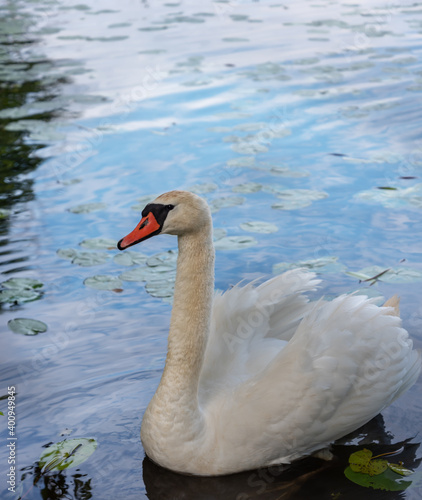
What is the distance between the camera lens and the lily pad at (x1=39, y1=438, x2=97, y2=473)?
3695 mm

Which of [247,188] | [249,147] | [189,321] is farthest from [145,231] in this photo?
[249,147]

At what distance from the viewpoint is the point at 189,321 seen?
3.57 metres

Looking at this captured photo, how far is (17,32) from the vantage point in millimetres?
14414

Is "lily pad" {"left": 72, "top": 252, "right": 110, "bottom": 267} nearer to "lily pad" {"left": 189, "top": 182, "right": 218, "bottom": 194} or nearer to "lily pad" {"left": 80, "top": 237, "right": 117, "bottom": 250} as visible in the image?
"lily pad" {"left": 80, "top": 237, "right": 117, "bottom": 250}

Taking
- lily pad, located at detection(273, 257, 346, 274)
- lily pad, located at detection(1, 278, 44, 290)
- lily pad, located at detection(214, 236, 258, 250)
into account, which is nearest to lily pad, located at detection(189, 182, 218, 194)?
lily pad, located at detection(214, 236, 258, 250)

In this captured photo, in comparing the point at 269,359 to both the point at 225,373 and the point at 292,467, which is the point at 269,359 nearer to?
the point at 225,373

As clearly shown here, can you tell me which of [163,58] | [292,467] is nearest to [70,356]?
[292,467]

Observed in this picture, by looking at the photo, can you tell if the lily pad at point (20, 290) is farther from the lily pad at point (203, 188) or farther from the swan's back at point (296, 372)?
the swan's back at point (296, 372)

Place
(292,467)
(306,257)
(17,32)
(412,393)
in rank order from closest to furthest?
(292,467) < (412,393) < (306,257) < (17,32)

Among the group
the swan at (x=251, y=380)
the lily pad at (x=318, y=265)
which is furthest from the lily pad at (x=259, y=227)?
the swan at (x=251, y=380)

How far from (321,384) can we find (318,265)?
7.15 feet

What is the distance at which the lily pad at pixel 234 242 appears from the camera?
5906 millimetres

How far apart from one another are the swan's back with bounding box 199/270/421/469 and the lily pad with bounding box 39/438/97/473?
67 centimetres

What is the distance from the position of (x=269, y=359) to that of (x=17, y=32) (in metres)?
12.3
